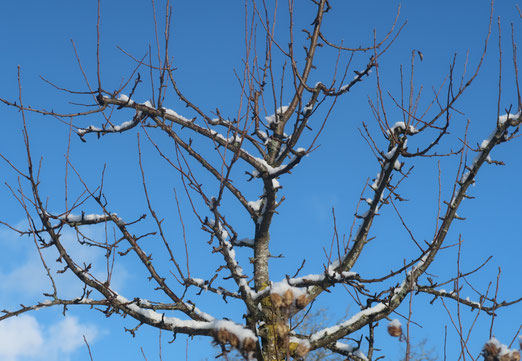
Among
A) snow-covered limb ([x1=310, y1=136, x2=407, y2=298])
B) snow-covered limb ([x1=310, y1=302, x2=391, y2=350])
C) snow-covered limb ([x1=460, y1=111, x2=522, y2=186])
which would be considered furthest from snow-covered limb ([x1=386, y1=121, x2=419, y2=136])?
snow-covered limb ([x1=310, y1=302, x2=391, y2=350])

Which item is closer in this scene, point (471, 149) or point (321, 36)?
point (471, 149)

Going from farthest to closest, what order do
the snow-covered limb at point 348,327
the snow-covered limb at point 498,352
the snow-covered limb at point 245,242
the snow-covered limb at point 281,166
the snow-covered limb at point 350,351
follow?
1. the snow-covered limb at point 245,242
2. the snow-covered limb at point 350,351
3. the snow-covered limb at point 348,327
4. the snow-covered limb at point 281,166
5. the snow-covered limb at point 498,352

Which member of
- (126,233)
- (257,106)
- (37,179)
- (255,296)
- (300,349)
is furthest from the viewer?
(257,106)

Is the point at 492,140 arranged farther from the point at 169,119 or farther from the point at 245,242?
the point at 169,119

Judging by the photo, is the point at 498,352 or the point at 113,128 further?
the point at 113,128

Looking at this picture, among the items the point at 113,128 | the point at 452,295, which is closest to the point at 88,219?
the point at 113,128

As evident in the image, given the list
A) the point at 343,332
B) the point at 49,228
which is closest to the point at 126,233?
the point at 49,228

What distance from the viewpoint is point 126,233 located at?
167 inches

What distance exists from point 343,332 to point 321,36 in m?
2.64

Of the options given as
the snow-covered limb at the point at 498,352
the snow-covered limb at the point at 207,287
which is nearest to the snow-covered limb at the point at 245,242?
the snow-covered limb at the point at 207,287

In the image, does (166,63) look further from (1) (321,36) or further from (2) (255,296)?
(2) (255,296)

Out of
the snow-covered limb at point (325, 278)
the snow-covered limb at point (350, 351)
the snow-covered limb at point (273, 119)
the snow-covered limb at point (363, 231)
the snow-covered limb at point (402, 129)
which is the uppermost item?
the snow-covered limb at point (273, 119)

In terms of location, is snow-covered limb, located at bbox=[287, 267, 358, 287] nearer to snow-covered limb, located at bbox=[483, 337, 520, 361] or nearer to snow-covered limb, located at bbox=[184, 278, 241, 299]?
snow-covered limb, located at bbox=[184, 278, 241, 299]

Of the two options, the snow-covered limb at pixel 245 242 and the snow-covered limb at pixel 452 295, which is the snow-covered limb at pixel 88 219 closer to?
the snow-covered limb at pixel 245 242
